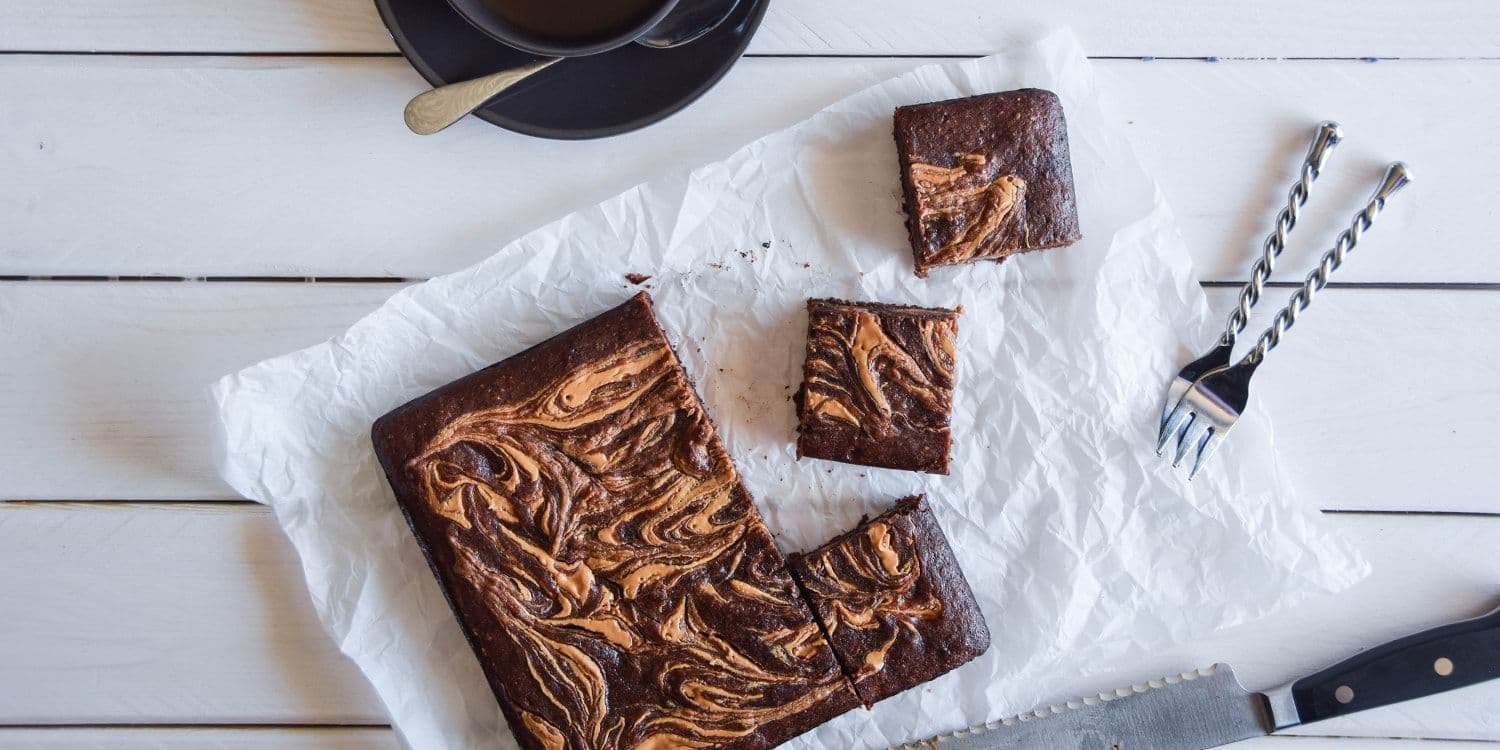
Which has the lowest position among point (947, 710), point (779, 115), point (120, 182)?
point (947, 710)

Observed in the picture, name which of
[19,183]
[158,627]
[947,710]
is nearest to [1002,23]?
[947,710]

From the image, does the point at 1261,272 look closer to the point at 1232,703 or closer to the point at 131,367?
the point at 1232,703

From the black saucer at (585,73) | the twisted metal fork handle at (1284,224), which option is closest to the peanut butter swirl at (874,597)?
the twisted metal fork handle at (1284,224)

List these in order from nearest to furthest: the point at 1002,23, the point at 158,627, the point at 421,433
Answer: the point at 421,433
the point at 1002,23
the point at 158,627

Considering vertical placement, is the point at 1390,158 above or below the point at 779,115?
below

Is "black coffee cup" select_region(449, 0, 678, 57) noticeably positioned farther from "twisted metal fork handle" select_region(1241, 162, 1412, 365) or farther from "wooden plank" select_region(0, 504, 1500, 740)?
"twisted metal fork handle" select_region(1241, 162, 1412, 365)

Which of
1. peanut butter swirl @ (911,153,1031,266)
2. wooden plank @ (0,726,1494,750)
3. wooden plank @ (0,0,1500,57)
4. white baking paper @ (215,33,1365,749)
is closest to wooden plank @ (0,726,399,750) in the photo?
wooden plank @ (0,726,1494,750)

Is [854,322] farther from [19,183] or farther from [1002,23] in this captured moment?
[19,183]
